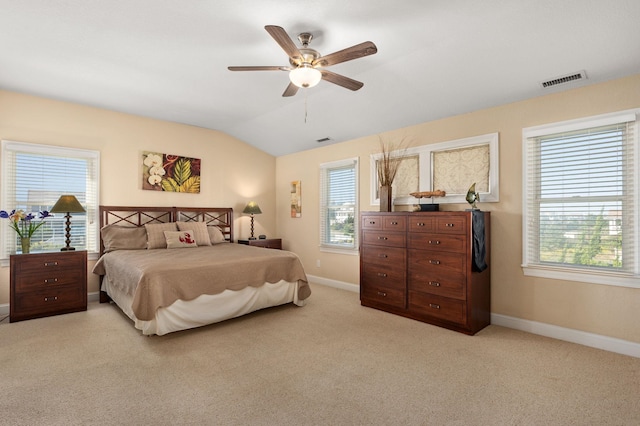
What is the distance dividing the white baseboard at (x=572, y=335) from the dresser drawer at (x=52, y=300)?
4960 mm

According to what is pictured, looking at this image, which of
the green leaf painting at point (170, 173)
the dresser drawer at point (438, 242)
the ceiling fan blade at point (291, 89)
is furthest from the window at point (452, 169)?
the green leaf painting at point (170, 173)

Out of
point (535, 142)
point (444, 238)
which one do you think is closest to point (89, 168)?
point (444, 238)

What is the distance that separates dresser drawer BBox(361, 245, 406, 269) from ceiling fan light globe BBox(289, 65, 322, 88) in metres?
2.29

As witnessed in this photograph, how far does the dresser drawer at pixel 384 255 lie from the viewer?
4.01 meters

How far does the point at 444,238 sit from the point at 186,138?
4.43 m

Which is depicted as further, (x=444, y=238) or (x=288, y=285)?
(x=288, y=285)

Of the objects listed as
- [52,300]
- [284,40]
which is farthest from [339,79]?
[52,300]

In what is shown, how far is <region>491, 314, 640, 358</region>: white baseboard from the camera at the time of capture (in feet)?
9.64

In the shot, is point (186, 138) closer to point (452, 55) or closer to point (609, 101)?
point (452, 55)

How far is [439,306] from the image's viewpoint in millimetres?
3621

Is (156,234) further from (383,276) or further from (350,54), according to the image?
(350,54)

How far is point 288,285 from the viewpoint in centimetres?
423

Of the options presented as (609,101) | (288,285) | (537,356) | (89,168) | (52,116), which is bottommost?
(537,356)

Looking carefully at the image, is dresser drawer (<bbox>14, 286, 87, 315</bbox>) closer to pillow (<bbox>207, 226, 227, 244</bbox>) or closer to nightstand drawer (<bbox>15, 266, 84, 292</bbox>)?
nightstand drawer (<bbox>15, 266, 84, 292</bbox>)
